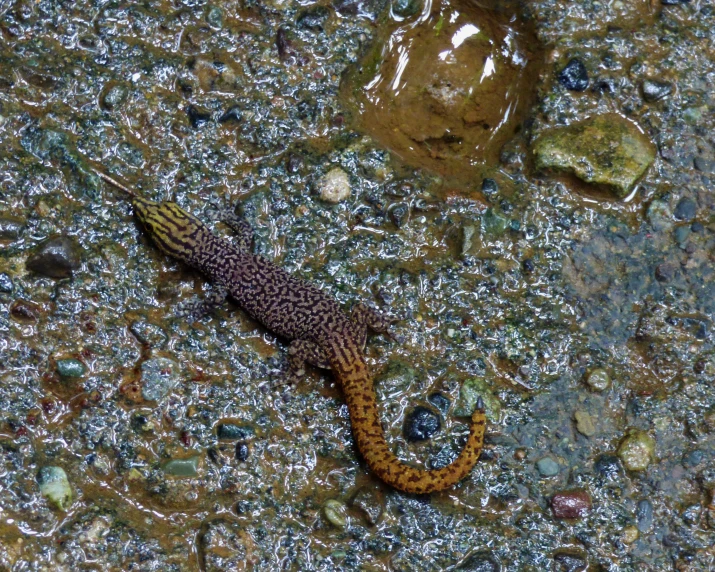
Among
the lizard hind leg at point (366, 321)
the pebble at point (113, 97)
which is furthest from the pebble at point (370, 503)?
the pebble at point (113, 97)

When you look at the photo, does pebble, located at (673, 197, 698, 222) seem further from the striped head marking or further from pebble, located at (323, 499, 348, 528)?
the striped head marking

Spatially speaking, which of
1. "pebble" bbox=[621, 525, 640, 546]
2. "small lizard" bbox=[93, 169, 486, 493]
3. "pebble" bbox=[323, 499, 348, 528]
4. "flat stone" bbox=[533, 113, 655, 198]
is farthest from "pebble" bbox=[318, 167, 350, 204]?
"pebble" bbox=[621, 525, 640, 546]

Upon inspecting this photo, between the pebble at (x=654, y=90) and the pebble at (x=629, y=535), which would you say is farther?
the pebble at (x=654, y=90)

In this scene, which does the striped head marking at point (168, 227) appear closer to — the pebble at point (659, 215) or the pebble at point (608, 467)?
the pebble at point (608, 467)

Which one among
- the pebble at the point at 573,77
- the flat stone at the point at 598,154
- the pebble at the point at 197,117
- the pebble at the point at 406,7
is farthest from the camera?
the pebble at the point at 406,7

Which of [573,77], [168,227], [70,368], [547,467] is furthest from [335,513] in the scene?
[573,77]

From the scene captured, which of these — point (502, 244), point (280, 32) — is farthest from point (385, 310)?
point (280, 32)
